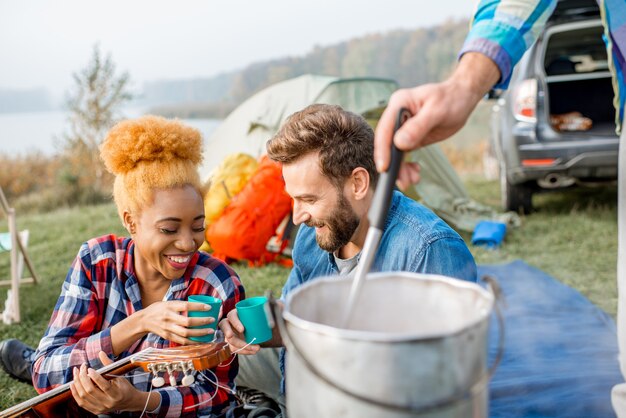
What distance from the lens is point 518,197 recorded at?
678cm

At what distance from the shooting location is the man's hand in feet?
4.12

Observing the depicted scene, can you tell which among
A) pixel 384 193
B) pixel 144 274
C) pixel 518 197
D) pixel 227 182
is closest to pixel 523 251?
pixel 518 197

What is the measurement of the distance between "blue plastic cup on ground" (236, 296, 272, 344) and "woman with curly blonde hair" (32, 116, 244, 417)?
539 mm

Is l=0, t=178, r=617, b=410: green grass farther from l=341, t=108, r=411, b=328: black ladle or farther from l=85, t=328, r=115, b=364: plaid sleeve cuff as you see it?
l=341, t=108, r=411, b=328: black ladle

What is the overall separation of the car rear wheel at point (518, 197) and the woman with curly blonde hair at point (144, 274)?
501 cm

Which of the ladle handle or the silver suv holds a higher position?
the ladle handle

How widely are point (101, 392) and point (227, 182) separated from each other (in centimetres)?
396

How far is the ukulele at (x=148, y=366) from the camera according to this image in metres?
1.86

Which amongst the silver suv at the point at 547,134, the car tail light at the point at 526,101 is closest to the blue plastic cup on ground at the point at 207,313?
the silver suv at the point at 547,134

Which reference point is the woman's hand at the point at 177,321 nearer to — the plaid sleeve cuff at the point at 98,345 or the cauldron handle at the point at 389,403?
the plaid sleeve cuff at the point at 98,345

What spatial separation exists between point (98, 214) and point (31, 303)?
369 cm

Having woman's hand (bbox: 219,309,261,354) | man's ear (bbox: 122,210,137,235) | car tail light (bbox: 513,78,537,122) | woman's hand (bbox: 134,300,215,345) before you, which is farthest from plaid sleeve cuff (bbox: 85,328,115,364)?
car tail light (bbox: 513,78,537,122)

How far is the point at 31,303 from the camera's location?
4641mm

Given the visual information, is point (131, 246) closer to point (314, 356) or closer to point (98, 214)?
point (314, 356)
